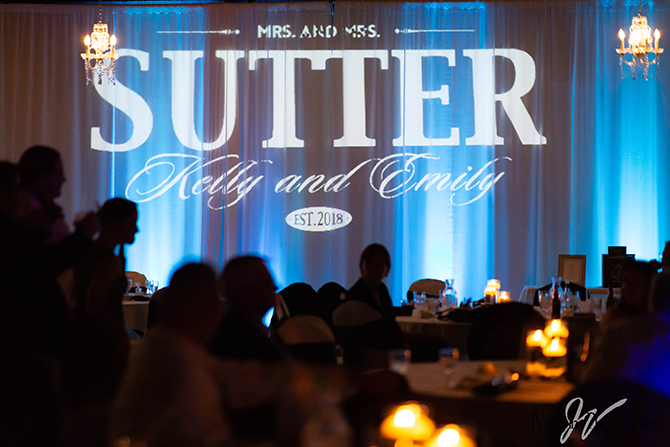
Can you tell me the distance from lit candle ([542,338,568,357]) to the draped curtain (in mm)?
5864

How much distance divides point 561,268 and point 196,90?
5.37 meters

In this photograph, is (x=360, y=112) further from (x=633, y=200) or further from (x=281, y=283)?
(x=633, y=200)

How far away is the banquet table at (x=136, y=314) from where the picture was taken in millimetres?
6809

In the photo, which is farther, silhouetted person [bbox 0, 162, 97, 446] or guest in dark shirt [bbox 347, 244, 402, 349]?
guest in dark shirt [bbox 347, 244, 402, 349]

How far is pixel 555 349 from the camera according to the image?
10.6 feet

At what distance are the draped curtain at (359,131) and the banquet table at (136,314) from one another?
248cm

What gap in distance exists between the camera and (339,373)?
241cm

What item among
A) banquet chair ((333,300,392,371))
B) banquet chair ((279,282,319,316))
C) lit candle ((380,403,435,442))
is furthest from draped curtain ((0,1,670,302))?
lit candle ((380,403,435,442))

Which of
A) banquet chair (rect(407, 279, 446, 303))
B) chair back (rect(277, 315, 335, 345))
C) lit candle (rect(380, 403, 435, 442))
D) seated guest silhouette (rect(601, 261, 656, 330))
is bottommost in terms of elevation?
banquet chair (rect(407, 279, 446, 303))

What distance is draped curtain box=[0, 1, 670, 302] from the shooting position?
9.03 metres

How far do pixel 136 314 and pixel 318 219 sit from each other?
314 cm

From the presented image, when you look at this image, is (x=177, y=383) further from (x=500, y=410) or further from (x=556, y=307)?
(x=556, y=307)

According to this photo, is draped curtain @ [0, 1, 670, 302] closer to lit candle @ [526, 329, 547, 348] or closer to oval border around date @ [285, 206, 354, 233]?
oval border around date @ [285, 206, 354, 233]

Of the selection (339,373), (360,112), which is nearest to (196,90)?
(360,112)
